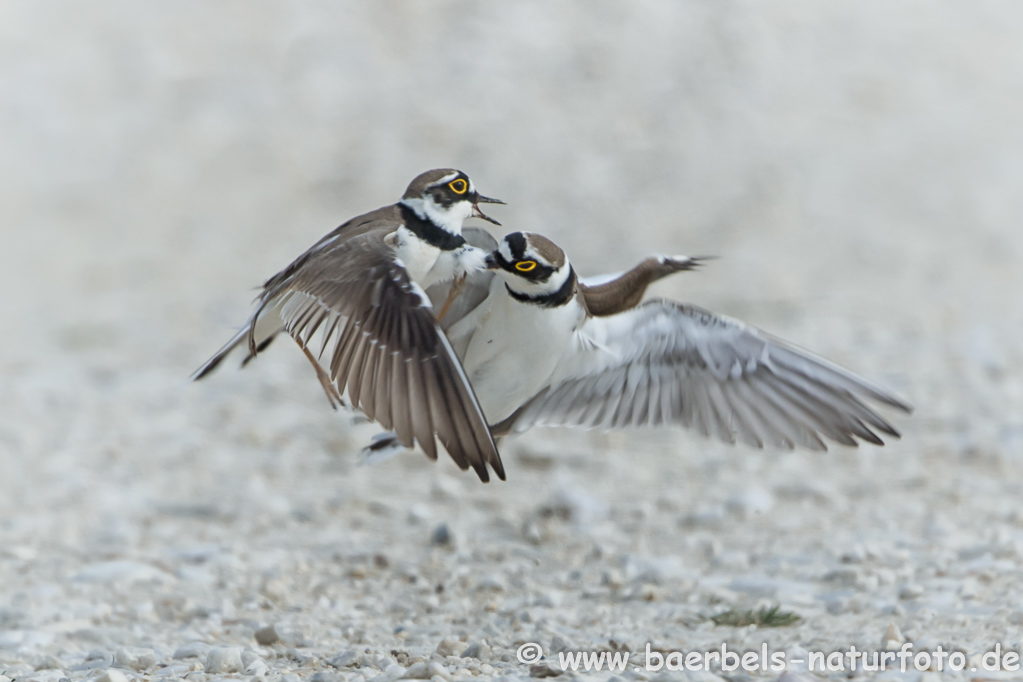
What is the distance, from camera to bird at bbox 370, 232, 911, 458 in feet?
13.4

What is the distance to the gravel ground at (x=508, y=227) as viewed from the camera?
426 cm

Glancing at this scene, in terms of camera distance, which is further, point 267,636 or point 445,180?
point 445,180

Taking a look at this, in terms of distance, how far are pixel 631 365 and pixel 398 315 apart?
1437 mm

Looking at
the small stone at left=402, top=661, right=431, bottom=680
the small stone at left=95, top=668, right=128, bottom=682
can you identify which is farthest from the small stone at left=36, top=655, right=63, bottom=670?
the small stone at left=402, top=661, right=431, bottom=680

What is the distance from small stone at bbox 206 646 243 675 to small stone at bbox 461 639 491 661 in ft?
2.24

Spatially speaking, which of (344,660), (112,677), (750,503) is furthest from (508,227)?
(112,677)

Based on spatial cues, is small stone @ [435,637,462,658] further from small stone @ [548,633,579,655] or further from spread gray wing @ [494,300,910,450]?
spread gray wing @ [494,300,910,450]

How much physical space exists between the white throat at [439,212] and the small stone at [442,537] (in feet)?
5.73

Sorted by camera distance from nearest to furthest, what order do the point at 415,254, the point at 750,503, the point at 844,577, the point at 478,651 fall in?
the point at 478,651
the point at 415,254
the point at 844,577
the point at 750,503

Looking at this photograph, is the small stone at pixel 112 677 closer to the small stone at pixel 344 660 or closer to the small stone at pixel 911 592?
the small stone at pixel 344 660

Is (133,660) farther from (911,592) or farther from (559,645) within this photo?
(911,592)

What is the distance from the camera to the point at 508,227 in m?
11.0

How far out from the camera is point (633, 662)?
11.8 feet

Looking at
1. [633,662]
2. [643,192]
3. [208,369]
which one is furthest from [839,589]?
[643,192]
